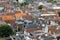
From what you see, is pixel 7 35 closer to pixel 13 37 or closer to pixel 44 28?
pixel 13 37

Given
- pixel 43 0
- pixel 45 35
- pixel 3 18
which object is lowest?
pixel 43 0

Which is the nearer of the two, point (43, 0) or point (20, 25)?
point (20, 25)

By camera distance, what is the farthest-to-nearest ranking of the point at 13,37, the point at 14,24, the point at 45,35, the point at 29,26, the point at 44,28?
the point at 14,24 → the point at 29,26 → the point at 44,28 → the point at 13,37 → the point at 45,35

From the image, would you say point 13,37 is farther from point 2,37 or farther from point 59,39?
point 59,39

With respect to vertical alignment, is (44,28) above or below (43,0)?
above

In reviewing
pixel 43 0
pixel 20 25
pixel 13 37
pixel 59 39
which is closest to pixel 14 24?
pixel 20 25

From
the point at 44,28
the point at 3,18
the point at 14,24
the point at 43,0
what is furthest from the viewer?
the point at 43,0

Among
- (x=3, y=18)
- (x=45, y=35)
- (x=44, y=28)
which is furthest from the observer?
(x=3, y=18)

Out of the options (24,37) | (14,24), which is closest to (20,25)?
(14,24)

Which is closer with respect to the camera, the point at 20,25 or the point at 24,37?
the point at 24,37
